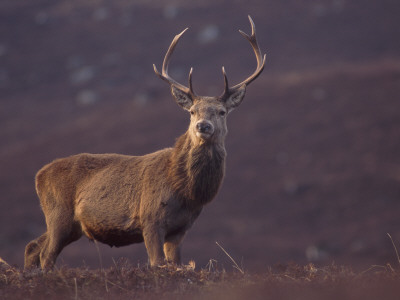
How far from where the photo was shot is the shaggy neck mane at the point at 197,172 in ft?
32.1

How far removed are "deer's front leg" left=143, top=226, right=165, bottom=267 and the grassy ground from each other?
968 millimetres

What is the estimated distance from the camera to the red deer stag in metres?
9.70

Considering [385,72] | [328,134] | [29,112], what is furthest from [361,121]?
[29,112]

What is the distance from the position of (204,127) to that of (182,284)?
9.65 feet

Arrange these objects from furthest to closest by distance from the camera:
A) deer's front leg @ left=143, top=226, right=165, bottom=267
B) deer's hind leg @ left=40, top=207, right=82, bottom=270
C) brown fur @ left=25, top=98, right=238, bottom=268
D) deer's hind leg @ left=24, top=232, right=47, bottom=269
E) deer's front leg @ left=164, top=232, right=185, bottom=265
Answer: deer's hind leg @ left=24, top=232, right=47, bottom=269 < deer's hind leg @ left=40, top=207, right=82, bottom=270 < deer's front leg @ left=164, top=232, right=185, bottom=265 < brown fur @ left=25, top=98, right=238, bottom=268 < deer's front leg @ left=143, top=226, right=165, bottom=267

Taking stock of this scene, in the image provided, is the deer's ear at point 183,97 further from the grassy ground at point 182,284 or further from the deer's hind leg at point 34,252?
the grassy ground at point 182,284

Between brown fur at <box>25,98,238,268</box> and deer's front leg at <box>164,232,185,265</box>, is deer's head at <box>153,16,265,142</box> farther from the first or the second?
deer's front leg at <box>164,232,185,265</box>

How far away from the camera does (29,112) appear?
63.5 meters

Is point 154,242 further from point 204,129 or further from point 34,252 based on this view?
point 34,252

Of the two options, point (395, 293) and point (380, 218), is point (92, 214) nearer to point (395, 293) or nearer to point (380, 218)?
point (395, 293)

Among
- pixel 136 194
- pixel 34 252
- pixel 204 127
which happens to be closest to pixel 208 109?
pixel 204 127

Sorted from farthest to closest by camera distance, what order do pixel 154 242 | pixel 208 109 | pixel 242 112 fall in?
1. pixel 242 112
2. pixel 208 109
3. pixel 154 242

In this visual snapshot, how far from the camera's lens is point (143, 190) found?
9.98 m

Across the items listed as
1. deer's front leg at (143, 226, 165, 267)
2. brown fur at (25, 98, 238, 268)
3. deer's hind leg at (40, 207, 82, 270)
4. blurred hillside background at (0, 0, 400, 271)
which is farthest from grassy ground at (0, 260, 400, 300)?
blurred hillside background at (0, 0, 400, 271)
